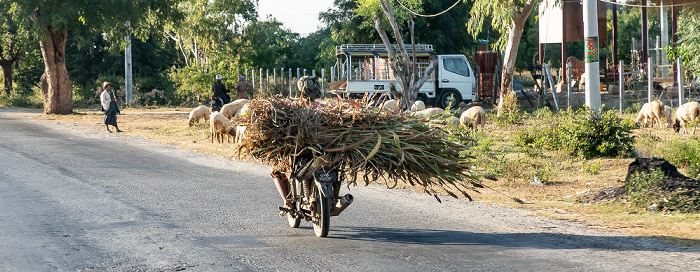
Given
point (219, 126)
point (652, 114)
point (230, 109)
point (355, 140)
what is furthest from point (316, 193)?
point (652, 114)

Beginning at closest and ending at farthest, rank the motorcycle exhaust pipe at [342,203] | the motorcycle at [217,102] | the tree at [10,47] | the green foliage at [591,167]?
the motorcycle exhaust pipe at [342,203] → the green foliage at [591,167] → the motorcycle at [217,102] → the tree at [10,47]

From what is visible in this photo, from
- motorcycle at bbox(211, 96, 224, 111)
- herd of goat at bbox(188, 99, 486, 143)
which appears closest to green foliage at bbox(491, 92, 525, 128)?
herd of goat at bbox(188, 99, 486, 143)

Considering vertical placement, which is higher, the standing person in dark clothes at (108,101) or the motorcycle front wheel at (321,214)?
the standing person in dark clothes at (108,101)

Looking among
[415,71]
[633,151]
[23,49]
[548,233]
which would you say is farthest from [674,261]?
[23,49]

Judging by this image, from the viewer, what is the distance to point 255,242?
6598 millimetres

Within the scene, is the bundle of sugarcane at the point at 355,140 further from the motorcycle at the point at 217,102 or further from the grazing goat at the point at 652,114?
the motorcycle at the point at 217,102

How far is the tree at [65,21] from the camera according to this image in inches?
1019

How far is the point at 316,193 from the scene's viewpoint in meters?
6.57

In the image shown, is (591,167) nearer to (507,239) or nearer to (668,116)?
(507,239)

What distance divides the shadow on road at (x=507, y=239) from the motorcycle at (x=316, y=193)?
1.11ft

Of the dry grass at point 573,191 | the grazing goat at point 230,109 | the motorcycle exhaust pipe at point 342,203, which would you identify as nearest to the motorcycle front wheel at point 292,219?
the motorcycle exhaust pipe at point 342,203

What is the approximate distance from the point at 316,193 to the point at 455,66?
2195 centimetres

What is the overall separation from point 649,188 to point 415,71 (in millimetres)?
14789

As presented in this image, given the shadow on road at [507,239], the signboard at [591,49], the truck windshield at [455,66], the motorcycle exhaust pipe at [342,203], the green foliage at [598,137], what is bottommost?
the shadow on road at [507,239]
